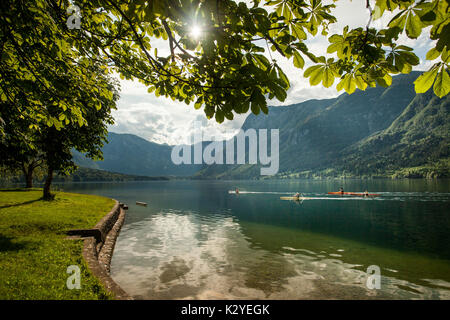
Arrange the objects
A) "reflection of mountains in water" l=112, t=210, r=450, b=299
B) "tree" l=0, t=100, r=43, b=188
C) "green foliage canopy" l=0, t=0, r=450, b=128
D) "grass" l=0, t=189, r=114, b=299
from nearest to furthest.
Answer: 1. "green foliage canopy" l=0, t=0, r=450, b=128
2. "grass" l=0, t=189, r=114, b=299
3. "tree" l=0, t=100, r=43, b=188
4. "reflection of mountains in water" l=112, t=210, r=450, b=299

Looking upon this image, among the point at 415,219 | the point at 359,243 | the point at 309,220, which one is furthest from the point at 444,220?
the point at 359,243

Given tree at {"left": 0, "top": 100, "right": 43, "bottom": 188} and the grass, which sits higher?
tree at {"left": 0, "top": 100, "right": 43, "bottom": 188}

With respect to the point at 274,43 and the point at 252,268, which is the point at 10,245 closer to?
the point at 252,268

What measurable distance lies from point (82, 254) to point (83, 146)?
8.14m

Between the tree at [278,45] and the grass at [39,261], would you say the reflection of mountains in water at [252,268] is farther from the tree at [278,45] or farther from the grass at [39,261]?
the tree at [278,45]

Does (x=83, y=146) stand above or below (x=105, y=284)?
above

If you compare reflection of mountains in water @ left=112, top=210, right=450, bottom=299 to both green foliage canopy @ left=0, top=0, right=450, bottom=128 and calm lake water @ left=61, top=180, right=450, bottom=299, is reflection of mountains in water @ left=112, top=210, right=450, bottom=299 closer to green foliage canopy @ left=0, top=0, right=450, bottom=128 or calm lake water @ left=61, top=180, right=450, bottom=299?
calm lake water @ left=61, top=180, right=450, bottom=299

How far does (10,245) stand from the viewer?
A: 11945 mm

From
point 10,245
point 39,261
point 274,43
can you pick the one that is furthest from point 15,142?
point 274,43

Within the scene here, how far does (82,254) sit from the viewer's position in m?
11.8

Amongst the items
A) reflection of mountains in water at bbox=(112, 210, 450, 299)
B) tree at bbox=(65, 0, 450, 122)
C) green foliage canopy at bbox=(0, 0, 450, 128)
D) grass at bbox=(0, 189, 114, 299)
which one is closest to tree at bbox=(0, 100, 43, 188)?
grass at bbox=(0, 189, 114, 299)

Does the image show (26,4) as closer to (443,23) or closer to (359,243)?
(443,23)

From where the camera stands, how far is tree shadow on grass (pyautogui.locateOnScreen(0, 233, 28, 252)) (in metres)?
11.4

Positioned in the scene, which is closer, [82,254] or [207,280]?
[82,254]
